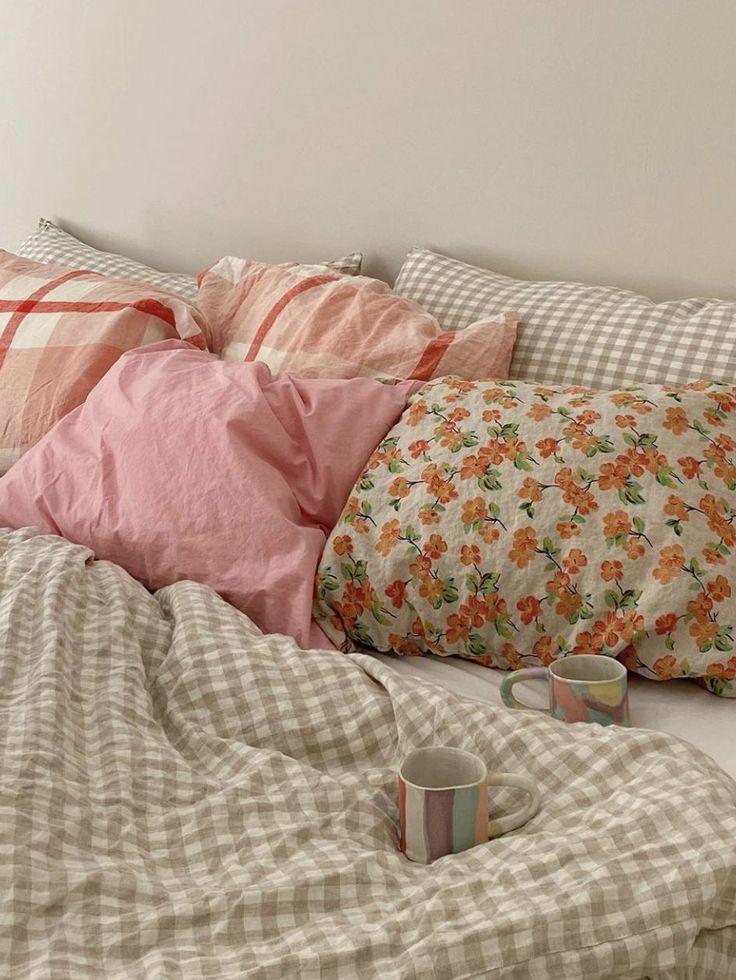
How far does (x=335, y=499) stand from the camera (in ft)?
5.01

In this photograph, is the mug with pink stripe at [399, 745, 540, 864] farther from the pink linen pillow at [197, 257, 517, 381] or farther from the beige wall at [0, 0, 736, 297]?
the beige wall at [0, 0, 736, 297]

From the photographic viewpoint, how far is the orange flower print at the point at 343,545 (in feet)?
4.74

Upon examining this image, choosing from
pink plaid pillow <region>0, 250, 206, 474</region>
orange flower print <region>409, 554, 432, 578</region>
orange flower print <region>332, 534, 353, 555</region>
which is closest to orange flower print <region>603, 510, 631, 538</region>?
orange flower print <region>409, 554, 432, 578</region>

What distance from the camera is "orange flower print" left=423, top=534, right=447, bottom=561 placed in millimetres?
1378

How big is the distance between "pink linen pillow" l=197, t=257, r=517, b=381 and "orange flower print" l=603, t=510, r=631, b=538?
0.42 metres

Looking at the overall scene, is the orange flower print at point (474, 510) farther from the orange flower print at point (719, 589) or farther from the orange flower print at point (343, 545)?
the orange flower print at point (719, 589)

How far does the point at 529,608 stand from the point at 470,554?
0.09 metres

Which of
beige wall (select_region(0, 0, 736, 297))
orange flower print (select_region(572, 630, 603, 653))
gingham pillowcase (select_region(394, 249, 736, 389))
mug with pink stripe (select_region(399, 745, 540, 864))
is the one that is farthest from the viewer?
beige wall (select_region(0, 0, 736, 297))

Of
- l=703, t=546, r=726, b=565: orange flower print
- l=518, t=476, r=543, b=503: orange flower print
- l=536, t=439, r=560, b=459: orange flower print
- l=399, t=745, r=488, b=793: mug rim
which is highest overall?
l=536, t=439, r=560, b=459: orange flower print

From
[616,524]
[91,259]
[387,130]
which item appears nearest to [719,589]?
[616,524]

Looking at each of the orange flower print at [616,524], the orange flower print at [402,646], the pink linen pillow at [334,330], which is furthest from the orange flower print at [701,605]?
the pink linen pillow at [334,330]

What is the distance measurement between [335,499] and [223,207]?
3.28 feet

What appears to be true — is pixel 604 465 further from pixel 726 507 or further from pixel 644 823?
pixel 644 823

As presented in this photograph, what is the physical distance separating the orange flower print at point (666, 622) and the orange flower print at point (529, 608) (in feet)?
0.43
